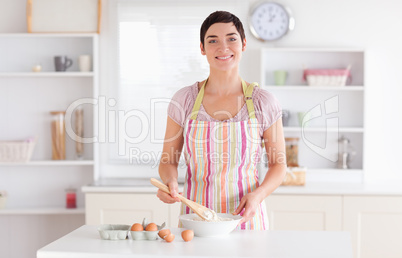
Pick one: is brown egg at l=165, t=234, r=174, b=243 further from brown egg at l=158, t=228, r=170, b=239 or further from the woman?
the woman

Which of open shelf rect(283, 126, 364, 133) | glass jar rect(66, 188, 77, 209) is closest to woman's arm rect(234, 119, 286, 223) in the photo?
open shelf rect(283, 126, 364, 133)

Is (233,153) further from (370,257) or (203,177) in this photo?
(370,257)

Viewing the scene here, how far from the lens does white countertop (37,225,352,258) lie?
1.74 meters

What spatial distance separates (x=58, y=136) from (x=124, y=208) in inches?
33.8

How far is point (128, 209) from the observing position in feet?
12.9

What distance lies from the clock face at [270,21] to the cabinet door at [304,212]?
1.27 metres

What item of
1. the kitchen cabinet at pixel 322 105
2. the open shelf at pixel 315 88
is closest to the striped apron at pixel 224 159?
the open shelf at pixel 315 88

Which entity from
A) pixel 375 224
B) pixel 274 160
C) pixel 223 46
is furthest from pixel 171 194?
pixel 375 224

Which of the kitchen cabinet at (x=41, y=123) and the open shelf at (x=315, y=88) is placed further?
the kitchen cabinet at (x=41, y=123)

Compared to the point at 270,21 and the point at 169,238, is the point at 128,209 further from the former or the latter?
the point at 169,238

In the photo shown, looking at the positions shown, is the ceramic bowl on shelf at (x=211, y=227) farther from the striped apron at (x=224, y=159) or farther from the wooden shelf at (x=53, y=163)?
the wooden shelf at (x=53, y=163)

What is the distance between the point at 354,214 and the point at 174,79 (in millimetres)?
1700

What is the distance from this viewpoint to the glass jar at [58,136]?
14.2ft

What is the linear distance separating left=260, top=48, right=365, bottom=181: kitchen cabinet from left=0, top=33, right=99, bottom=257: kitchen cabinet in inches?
58.8
